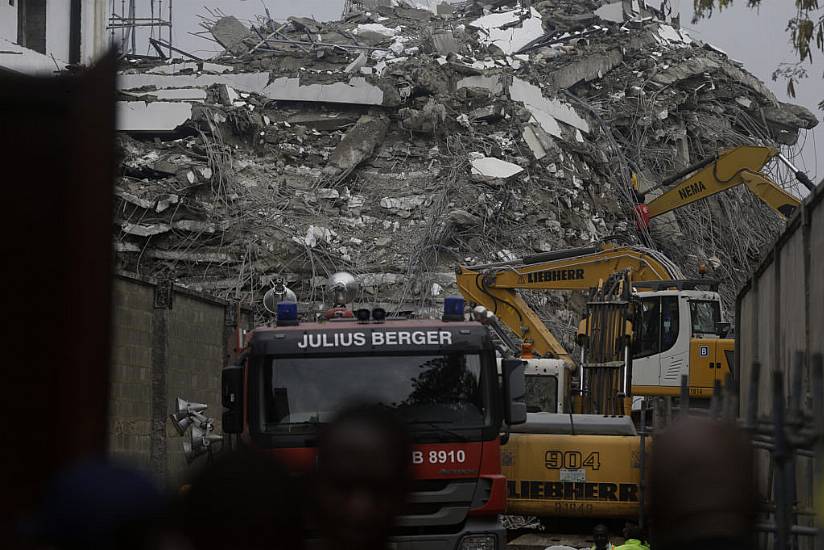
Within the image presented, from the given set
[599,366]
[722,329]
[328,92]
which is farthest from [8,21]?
[722,329]

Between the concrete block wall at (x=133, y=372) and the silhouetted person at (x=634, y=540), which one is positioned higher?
the concrete block wall at (x=133, y=372)

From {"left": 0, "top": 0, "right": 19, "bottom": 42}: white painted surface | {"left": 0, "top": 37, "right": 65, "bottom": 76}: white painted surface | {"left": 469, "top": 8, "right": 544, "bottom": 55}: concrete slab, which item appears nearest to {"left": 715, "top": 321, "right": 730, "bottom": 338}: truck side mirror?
{"left": 0, "top": 37, "right": 65, "bottom": 76}: white painted surface

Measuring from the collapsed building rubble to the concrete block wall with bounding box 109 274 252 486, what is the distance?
13.8 feet

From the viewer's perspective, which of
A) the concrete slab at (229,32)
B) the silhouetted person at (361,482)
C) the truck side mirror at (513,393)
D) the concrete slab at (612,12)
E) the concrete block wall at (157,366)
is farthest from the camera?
the concrete slab at (612,12)

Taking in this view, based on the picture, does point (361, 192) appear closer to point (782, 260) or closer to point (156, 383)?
point (156, 383)

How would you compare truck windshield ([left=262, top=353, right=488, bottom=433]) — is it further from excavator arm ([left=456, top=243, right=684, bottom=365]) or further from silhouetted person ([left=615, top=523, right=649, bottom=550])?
excavator arm ([left=456, top=243, right=684, bottom=365])

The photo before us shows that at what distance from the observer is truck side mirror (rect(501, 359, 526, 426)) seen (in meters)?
9.78

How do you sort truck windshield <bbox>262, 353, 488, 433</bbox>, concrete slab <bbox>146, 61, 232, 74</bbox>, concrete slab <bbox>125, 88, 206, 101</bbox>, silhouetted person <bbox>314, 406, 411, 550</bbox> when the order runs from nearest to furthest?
silhouetted person <bbox>314, 406, 411, 550</bbox> < truck windshield <bbox>262, 353, 488, 433</bbox> < concrete slab <bbox>125, 88, 206, 101</bbox> < concrete slab <bbox>146, 61, 232, 74</bbox>

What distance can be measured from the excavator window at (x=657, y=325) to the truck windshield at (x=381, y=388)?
8484 mm

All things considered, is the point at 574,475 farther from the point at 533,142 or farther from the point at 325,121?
the point at 325,121

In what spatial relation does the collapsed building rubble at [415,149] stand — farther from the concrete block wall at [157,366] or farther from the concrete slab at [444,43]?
the concrete block wall at [157,366]

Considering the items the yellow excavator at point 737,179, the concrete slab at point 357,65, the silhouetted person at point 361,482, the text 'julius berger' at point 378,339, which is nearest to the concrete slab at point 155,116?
the concrete slab at point 357,65

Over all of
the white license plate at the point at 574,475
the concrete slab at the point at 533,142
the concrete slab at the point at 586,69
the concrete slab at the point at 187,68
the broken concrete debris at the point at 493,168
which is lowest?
the white license plate at the point at 574,475

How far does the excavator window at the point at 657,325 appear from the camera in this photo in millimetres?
17969
